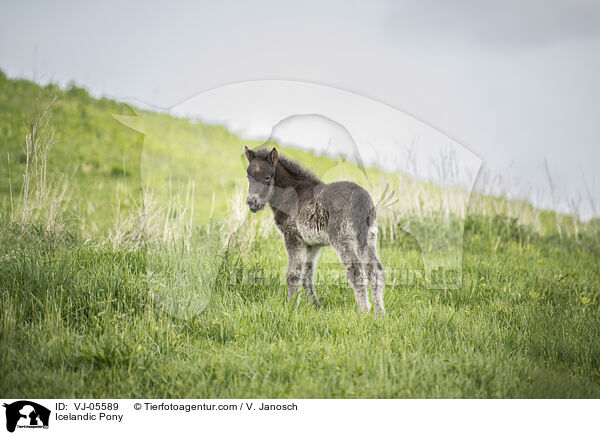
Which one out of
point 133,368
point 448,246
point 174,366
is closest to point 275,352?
point 174,366

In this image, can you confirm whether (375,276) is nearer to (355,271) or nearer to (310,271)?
(355,271)

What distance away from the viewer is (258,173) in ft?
16.2

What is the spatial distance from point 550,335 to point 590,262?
489 cm

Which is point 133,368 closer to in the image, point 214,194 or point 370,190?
point 214,194

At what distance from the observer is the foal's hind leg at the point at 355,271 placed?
5.30 meters

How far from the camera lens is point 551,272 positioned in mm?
7809

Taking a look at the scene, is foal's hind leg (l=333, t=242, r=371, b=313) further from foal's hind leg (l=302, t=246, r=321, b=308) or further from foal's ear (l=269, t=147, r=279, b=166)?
foal's ear (l=269, t=147, r=279, b=166)

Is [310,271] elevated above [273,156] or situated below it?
below
